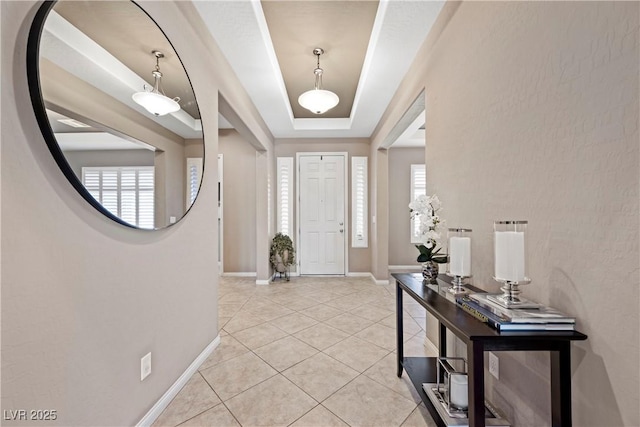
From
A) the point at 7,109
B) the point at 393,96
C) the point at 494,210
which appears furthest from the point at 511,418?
the point at 393,96

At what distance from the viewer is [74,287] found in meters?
1.01

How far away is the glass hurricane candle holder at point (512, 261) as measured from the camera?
39.0 inches

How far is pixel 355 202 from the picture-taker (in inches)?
190

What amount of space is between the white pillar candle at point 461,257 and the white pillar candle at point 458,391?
49cm

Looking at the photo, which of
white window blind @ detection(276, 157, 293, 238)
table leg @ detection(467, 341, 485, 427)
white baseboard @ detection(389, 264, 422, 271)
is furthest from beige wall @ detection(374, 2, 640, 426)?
white baseboard @ detection(389, 264, 422, 271)

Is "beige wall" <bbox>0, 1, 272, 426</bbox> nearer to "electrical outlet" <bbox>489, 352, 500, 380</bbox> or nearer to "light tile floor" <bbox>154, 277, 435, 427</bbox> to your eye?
"light tile floor" <bbox>154, 277, 435, 427</bbox>

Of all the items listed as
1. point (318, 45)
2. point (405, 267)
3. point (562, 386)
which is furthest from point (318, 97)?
point (405, 267)

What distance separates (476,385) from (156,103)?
200cm

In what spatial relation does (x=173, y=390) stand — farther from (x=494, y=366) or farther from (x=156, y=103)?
(x=494, y=366)

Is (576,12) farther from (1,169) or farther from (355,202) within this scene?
(355,202)

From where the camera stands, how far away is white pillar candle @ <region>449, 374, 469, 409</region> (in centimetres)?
124

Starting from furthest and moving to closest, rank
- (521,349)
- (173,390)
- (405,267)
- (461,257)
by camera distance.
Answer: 1. (405,267)
2. (173,390)
3. (461,257)
4. (521,349)

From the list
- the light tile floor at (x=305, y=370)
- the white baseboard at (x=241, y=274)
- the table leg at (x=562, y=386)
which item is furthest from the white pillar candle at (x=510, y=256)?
the white baseboard at (x=241, y=274)

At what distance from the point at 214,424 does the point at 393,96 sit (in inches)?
135
